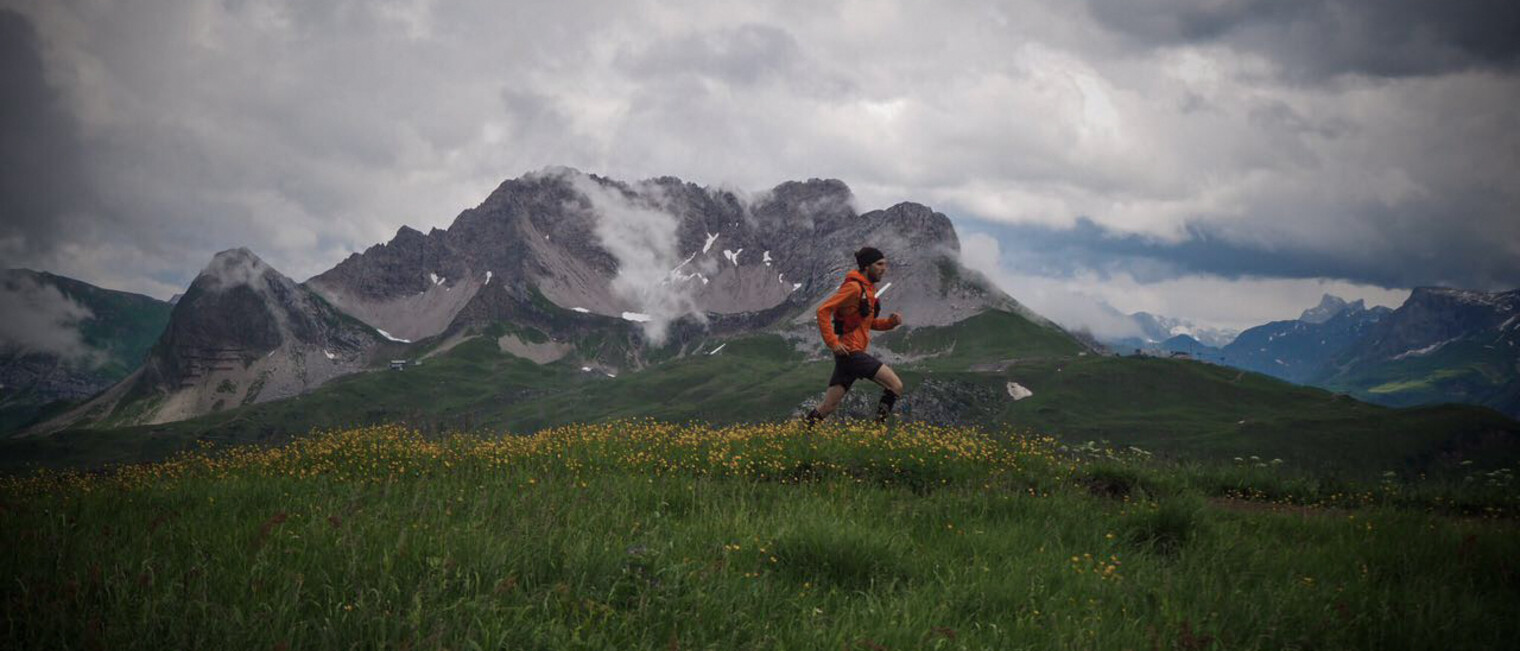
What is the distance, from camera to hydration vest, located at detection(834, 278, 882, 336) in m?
14.0

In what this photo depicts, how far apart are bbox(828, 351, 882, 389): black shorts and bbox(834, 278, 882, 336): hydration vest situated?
0.53m

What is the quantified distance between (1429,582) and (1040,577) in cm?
331

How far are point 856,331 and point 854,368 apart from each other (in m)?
0.75

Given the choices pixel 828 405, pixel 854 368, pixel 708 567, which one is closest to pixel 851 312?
pixel 854 368

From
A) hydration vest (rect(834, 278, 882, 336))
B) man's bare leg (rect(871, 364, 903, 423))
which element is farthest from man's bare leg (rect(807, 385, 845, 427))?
hydration vest (rect(834, 278, 882, 336))

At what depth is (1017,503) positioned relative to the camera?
8.45 metres

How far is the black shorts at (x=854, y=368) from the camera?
13656 millimetres

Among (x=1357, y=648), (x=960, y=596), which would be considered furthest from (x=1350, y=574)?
(x=960, y=596)

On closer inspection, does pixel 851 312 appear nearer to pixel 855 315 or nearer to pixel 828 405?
pixel 855 315

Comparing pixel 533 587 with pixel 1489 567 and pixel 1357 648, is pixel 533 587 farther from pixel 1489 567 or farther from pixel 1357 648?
pixel 1489 567

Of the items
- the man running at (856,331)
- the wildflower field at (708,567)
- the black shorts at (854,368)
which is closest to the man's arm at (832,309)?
the man running at (856,331)

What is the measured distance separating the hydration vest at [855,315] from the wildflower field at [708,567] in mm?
4295

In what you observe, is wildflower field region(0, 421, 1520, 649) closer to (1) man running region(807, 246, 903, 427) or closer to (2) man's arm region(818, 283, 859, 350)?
(1) man running region(807, 246, 903, 427)

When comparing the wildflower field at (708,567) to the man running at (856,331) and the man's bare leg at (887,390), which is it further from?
the man running at (856,331)
